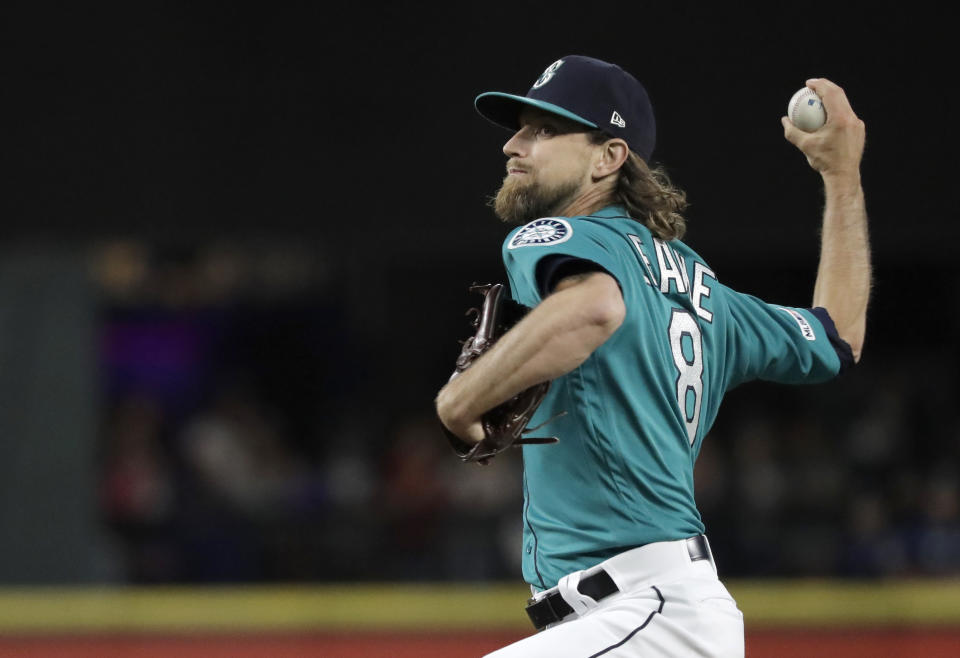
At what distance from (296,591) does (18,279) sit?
2.35 m

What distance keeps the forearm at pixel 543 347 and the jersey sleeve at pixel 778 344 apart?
0.59 m

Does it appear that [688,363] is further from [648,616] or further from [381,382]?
[381,382]

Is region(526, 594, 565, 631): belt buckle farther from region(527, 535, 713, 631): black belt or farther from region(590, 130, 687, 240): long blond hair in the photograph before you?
region(590, 130, 687, 240): long blond hair

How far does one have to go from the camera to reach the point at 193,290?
8539 millimetres

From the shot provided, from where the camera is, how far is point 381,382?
7.77 m

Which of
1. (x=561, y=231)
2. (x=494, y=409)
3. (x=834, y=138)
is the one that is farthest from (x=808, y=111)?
(x=494, y=409)

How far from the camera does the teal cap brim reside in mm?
2365

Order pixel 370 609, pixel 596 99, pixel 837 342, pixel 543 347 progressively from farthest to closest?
pixel 370 609, pixel 837 342, pixel 596 99, pixel 543 347

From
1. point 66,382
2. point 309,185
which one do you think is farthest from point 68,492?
point 309,185

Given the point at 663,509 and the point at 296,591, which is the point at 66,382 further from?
the point at 663,509

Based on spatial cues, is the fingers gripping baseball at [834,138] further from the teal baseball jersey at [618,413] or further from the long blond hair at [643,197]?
the teal baseball jersey at [618,413]

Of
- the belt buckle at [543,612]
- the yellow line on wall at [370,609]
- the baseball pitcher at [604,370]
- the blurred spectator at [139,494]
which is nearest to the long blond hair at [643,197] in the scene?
the baseball pitcher at [604,370]

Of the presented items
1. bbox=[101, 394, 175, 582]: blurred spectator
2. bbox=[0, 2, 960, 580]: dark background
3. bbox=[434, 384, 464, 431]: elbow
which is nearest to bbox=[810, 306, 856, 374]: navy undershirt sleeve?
bbox=[434, 384, 464, 431]: elbow

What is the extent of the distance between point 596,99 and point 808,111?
62cm
